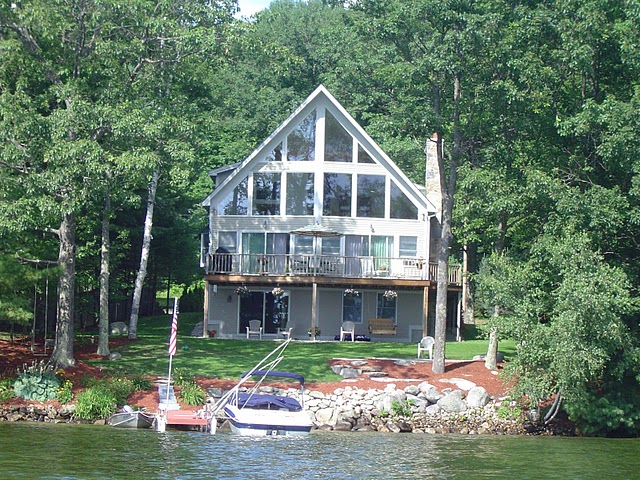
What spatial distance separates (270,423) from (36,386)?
777 cm

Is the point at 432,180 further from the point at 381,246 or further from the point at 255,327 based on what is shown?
the point at 255,327

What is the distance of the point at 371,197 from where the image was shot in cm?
4034

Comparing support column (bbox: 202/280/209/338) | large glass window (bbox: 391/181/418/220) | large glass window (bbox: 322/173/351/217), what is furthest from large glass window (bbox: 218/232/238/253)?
large glass window (bbox: 391/181/418/220)

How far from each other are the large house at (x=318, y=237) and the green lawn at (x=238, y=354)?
99.9 inches

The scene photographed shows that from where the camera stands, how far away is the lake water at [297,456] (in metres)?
19.7

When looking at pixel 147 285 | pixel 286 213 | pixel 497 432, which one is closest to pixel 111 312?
pixel 147 285

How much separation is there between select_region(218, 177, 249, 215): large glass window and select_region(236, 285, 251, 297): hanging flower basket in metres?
3.31

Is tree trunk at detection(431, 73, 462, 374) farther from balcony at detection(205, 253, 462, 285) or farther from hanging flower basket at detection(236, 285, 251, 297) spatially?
hanging flower basket at detection(236, 285, 251, 297)

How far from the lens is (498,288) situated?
28.4m

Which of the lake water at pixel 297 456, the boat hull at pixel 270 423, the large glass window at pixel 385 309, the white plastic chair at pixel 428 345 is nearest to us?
the lake water at pixel 297 456

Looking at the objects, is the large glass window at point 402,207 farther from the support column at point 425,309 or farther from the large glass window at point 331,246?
the support column at point 425,309

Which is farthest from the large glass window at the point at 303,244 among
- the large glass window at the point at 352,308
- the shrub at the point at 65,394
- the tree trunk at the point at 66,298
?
the shrub at the point at 65,394

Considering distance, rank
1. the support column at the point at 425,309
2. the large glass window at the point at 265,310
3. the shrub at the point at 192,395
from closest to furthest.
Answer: the shrub at the point at 192,395
the support column at the point at 425,309
the large glass window at the point at 265,310

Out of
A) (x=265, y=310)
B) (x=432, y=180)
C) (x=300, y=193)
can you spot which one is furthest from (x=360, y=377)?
(x=432, y=180)
